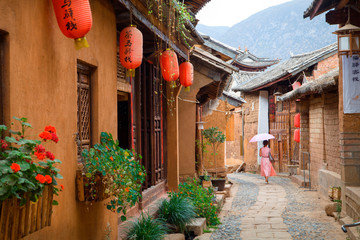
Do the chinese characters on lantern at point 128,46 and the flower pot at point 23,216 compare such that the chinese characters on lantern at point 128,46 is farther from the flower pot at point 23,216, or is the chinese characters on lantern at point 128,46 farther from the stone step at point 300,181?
the stone step at point 300,181

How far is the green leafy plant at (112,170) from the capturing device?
4.04 m

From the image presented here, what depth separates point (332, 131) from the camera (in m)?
11.5

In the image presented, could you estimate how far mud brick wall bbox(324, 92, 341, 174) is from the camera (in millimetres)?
11109

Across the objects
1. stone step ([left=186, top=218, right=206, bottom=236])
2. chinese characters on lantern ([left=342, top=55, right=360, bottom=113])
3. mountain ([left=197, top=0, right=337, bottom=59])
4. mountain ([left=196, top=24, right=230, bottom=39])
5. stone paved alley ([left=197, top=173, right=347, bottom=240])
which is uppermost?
mountain ([left=196, top=24, right=230, bottom=39])

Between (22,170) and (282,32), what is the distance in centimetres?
11486

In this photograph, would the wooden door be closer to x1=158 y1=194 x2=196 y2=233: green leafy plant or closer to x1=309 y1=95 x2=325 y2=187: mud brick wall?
x1=158 y1=194 x2=196 y2=233: green leafy plant

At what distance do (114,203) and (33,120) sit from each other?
60.2 inches

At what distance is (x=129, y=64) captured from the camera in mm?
5184

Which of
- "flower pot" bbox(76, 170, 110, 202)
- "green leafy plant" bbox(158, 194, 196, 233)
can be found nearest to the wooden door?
"green leafy plant" bbox(158, 194, 196, 233)

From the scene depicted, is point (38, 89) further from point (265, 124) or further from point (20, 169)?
point (265, 124)

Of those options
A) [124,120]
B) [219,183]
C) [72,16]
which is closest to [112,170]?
[72,16]

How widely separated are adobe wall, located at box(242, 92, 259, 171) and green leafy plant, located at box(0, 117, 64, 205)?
866 inches

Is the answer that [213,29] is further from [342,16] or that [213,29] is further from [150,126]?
[150,126]

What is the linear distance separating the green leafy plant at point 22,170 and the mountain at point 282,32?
9652 centimetres
